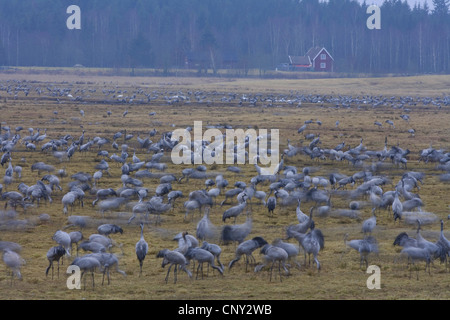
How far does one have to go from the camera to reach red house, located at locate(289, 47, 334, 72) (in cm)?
8469

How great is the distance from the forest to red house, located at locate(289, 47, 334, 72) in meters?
2.55

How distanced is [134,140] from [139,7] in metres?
86.3

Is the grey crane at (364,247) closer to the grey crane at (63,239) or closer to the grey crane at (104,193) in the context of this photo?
the grey crane at (63,239)

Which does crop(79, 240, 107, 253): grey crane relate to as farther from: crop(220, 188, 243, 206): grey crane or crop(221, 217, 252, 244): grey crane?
crop(220, 188, 243, 206): grey crane

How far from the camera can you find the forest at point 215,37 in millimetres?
87625

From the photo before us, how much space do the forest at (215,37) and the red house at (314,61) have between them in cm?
255

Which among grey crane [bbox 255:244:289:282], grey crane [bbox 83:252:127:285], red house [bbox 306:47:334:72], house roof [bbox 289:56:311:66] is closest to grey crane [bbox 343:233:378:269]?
grey crane [bbox 255:244:289:282]

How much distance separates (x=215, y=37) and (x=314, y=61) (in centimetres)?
1664

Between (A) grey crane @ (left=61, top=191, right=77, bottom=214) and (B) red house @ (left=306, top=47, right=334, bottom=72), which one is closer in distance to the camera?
(A) grey crane @ (left=61, top=191, right=77, bottom=214)

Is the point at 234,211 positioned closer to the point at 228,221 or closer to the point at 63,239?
the point at 228,221

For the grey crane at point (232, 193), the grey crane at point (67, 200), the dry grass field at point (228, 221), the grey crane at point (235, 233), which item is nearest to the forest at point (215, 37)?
the dry grass field at point (228, 221)

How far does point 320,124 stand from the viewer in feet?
101

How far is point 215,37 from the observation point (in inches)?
3708
